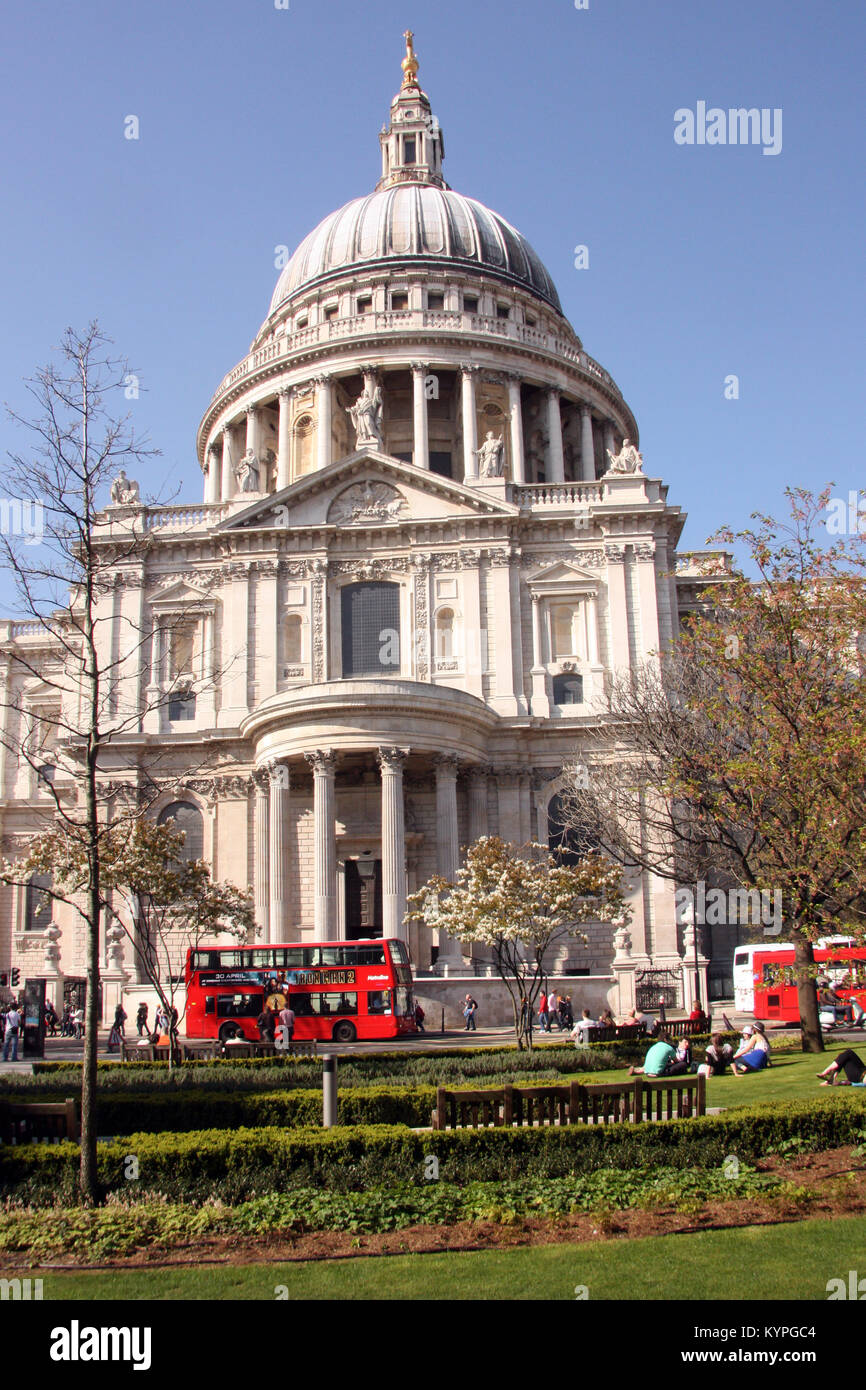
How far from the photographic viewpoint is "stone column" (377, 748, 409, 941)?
45406 millimetres

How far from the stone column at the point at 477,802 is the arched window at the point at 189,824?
12069mm

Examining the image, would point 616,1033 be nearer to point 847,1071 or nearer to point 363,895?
point 847,1071

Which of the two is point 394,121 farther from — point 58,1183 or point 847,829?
point 58,1183

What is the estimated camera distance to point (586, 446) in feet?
247

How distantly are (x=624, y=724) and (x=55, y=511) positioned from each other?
91.4ft

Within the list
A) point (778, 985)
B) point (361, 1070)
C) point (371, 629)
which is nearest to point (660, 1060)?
point (361, 1070)

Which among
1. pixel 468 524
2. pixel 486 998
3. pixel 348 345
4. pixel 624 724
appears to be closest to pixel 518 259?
pixel 348 345

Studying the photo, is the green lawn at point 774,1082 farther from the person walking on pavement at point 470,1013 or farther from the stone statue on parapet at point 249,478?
the stone statue on parapet at point 249,478

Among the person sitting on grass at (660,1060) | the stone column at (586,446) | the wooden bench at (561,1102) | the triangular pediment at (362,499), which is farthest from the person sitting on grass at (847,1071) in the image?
the stone column at (586,446)

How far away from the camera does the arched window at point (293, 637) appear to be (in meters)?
55.8

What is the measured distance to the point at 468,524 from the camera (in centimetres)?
5572

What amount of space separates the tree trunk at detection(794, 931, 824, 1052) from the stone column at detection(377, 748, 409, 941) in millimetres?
18089

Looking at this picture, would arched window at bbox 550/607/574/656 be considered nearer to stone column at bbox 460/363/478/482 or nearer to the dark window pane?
the dark window pane
